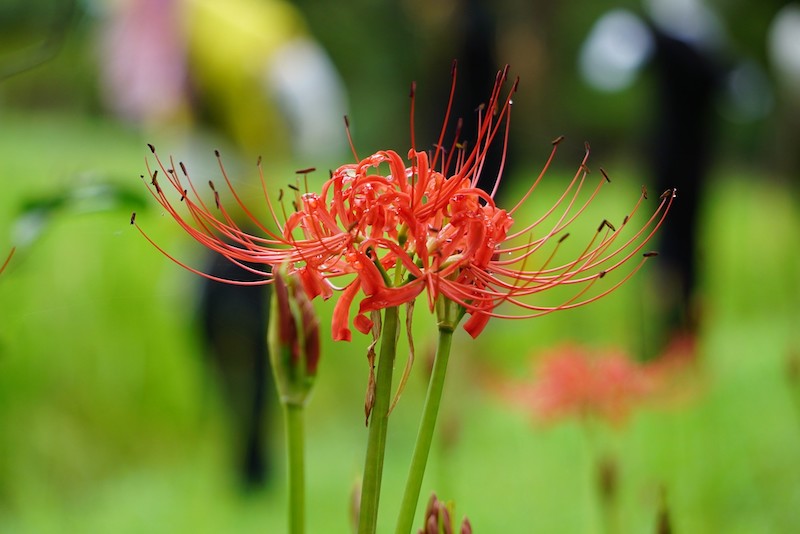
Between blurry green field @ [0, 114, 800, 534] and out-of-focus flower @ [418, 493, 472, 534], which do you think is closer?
out-of-focus flower @ [418, 493, 472, 534]

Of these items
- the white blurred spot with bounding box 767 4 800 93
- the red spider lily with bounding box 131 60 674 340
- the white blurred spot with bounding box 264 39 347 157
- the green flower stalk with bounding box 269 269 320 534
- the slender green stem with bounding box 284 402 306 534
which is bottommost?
the slender green stem with bounding box 284 402 306 534

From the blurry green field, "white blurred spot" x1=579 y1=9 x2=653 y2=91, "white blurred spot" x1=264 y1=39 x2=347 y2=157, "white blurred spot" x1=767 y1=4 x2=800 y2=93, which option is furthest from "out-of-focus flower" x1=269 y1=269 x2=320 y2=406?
"white blurred spot" x1=767 y1=4 x2=800 y2=93

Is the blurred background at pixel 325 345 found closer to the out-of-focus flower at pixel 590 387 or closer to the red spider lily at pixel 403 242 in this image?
the out-of-focus flower at pixel 590 387

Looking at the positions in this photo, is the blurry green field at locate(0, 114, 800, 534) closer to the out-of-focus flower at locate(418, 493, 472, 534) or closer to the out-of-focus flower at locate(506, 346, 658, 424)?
the out-of-focus flower at locate(506, 346, 658, 424)

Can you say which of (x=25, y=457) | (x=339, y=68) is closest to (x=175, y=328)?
(x=25, y=457)

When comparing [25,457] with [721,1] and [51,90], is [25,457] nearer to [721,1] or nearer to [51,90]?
[721,1]
